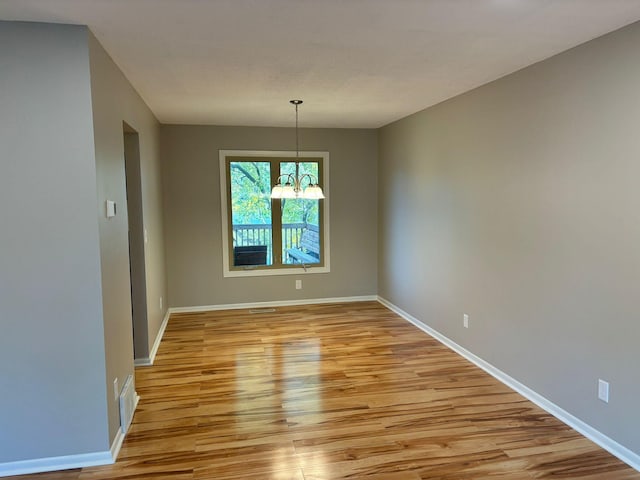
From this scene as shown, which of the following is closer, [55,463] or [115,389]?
[55,463]

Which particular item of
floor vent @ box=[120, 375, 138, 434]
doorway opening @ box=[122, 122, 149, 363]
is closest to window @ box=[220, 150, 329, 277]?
doorway opening @ box=[122, 122, 149, 363]

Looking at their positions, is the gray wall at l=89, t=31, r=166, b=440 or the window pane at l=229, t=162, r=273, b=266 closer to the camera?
the gray wall at l=89, t=31, r=166, b=440

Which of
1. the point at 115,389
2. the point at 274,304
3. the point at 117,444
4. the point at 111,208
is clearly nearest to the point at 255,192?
the point at 274,304

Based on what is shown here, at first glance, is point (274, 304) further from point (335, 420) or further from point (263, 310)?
point (335, 420)

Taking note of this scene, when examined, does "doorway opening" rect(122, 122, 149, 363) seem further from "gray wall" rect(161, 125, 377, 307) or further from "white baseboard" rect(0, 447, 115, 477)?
"gray wall" rect(161, 125, 377, 307)

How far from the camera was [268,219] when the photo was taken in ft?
19.9

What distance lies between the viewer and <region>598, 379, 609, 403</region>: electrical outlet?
264 centimetres

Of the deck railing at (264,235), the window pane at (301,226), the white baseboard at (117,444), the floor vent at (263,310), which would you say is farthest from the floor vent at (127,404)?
the window pane at (301,226)

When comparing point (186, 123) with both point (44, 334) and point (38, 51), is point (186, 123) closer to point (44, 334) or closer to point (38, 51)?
point (38, 51)

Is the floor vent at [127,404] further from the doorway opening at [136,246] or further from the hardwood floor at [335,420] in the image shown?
the doorway opening at [136,246]

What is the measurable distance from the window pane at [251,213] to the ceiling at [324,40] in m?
1.87

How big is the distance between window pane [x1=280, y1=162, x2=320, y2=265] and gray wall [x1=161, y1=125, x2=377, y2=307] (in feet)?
0.74

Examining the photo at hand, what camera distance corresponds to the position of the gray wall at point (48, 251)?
230 centimetres

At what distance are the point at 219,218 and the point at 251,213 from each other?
43 cm
